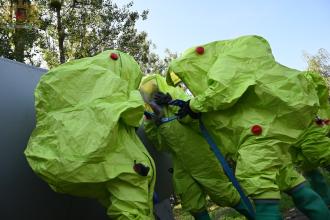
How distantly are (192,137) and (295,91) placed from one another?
1.21m

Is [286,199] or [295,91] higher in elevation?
[295,91]

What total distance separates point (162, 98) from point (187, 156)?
2.17 feet

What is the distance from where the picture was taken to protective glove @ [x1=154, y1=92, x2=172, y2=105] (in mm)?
4668

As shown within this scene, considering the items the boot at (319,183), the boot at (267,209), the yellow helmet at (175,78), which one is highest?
the yellow helmet at (175,78)

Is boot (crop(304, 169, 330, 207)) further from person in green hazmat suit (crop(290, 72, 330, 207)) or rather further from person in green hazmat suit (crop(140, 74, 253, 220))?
person in green hazmat suit (crop(140, 74, 253, 220))

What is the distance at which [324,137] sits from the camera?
18.6ft

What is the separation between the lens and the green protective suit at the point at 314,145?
564cm

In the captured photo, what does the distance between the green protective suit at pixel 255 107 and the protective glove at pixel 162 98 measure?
497 millimetres

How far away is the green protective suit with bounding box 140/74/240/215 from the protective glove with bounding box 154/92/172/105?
106mm

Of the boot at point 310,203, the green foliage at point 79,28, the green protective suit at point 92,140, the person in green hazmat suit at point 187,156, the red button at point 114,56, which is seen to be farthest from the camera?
the green foliage at point 79,28

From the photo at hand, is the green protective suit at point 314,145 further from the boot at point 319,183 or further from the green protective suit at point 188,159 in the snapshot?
the green protective suit at point 188,159

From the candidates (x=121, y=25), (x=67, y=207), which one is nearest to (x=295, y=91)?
(x=67, y=207)

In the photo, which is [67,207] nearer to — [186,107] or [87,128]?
[87,128]

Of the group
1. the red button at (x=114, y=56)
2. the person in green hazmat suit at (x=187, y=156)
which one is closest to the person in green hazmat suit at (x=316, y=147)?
the person in green hazmat suit at (x=187, y=156)
